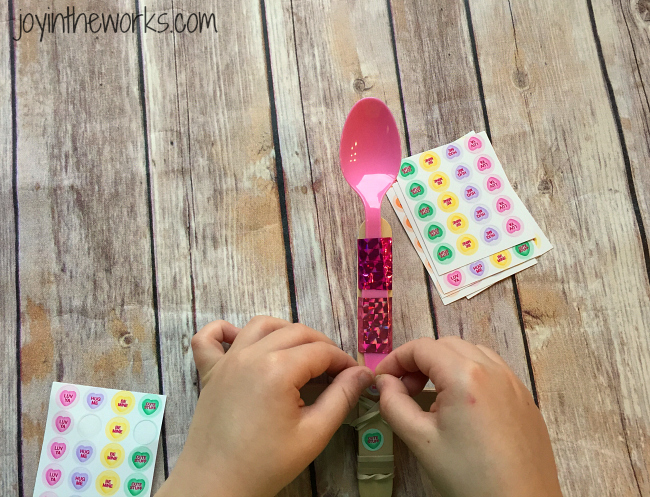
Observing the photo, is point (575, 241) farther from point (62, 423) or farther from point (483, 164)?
point (62, 423)

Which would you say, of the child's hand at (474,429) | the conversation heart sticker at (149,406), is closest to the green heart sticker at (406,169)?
the child's hand at (474,429)

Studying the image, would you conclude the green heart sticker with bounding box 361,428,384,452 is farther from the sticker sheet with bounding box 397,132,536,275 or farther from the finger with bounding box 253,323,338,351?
the sticker sheet with bounding box 397,132,536,275

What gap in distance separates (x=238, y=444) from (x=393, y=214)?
44 cm

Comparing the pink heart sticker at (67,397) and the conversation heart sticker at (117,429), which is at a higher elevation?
the pink heart sticker at (67,397)

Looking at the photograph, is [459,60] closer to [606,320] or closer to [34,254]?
[606,320]

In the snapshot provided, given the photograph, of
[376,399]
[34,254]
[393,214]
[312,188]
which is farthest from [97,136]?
[376,399]

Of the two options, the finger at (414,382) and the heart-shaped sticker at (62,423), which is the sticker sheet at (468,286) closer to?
the finger at (414,382)

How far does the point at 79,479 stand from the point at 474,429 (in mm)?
599

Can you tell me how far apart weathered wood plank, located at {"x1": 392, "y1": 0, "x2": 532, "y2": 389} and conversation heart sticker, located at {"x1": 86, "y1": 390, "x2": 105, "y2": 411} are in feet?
1.84

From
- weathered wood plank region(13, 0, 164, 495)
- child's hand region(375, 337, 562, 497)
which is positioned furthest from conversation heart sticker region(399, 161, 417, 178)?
weathered wood plank region(13, 0, 164, 495)

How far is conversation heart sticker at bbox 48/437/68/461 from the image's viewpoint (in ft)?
2.33

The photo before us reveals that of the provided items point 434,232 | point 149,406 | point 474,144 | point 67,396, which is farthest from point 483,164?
point 67,396

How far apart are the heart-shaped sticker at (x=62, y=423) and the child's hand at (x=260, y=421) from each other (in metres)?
0.26

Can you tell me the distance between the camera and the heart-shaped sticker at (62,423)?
720 mm
